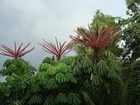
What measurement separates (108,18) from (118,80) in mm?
8619

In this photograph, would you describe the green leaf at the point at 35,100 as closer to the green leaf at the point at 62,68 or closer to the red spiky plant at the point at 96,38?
the green leaf at the point at 62,68

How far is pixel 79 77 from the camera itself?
14.6m

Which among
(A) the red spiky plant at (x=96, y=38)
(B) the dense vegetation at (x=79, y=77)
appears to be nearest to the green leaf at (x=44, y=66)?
(B) the dense vegetation at (x=79, y=77)

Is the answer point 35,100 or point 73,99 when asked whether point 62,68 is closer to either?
point 73,99

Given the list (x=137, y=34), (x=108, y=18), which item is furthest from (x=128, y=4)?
(x=137, y=34)

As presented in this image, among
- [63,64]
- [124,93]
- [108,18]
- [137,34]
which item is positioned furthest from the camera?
[108,18]

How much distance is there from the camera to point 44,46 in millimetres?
14461

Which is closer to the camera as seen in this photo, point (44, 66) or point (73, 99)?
point (73, 99)

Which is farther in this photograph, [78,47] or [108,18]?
[108,18]

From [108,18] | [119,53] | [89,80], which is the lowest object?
[89,80]

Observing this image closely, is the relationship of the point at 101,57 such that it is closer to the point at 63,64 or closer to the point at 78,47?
the point at 63,64

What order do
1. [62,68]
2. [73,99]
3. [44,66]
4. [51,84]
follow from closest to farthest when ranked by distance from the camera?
[73,99] < [51,84] < [62,68] < [44,66]

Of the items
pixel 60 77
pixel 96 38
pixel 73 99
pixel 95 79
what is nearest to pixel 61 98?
pixel 73 99

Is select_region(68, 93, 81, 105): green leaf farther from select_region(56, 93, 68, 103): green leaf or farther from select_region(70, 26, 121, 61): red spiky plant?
select_region(70, 26, 121, 61): red spiky plant
